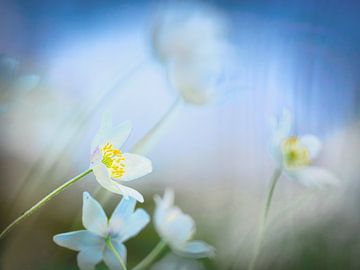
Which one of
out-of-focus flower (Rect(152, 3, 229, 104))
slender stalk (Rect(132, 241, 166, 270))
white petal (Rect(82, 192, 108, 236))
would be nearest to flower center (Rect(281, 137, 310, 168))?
out-of-focus flower (Rect(152, 3, 229, 104))

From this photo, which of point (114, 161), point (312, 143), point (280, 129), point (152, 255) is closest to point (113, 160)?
point (114, 161)

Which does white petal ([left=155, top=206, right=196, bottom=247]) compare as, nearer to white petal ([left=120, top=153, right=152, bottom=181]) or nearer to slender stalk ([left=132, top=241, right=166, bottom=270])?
slender stalk ([left=132, top=241, right=166, bottom=270])

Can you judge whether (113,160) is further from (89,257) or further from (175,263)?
(175,263)

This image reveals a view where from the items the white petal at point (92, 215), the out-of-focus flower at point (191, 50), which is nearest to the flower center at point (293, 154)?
the out-of-focus flower at point (191, 50)

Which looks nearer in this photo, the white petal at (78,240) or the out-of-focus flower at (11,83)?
the white petal at (78,240)

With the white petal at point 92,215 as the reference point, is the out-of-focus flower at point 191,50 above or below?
above

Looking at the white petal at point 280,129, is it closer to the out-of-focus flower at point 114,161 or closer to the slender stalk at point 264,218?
the slender stalk at point 264,218
